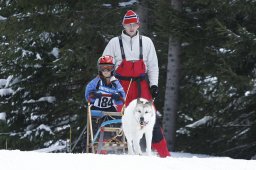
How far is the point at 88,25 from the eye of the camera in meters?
13.3

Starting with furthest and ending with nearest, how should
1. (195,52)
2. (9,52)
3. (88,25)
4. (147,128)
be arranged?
1. (9,52)
2. (88,25)
3. (195,52)
4. (147,128)

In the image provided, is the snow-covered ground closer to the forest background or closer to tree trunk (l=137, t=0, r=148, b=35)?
the forest background

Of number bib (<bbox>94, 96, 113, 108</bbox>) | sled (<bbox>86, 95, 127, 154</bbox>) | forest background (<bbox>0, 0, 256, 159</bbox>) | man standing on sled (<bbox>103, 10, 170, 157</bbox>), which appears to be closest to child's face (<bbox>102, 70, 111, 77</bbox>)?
man standing on sled (<bbox>103, 10, 170, 157</bbox>)

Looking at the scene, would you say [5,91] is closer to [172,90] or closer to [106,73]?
[172,90]

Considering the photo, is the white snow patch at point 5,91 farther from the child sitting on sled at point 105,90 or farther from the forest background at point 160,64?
the child sitting on sled at point 105,90

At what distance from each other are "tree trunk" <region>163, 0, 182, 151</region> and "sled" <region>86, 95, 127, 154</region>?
16.5 ft

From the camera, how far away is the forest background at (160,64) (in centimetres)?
1124

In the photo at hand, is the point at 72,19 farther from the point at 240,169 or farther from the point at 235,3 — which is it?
A: the point at 240,169

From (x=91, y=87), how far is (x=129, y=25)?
1.05 meters

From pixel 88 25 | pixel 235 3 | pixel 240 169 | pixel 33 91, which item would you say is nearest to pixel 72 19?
pixel 88 25

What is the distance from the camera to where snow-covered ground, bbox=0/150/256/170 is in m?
5.10

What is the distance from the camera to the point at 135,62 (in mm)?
8422

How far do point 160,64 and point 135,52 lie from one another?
21.0 ft

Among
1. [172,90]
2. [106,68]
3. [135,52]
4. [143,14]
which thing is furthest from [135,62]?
[143,14]
